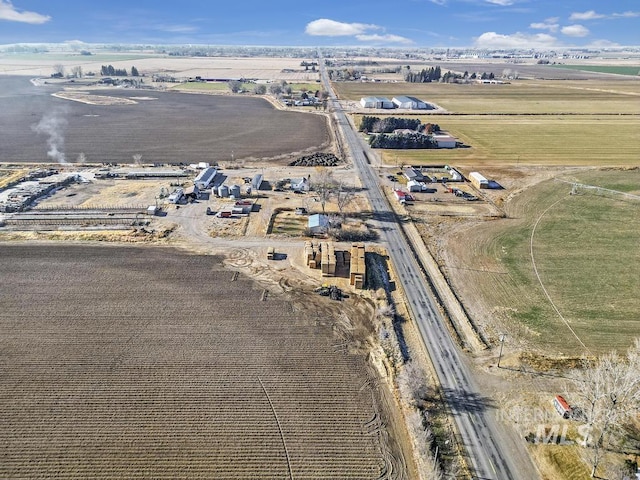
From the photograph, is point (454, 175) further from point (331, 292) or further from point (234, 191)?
point (331, 292)

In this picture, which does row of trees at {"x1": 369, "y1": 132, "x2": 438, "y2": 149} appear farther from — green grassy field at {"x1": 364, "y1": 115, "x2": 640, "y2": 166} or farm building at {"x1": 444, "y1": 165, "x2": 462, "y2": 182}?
farm building at {"x1": 444, "y1": 165, "x2": 462, "y2": 182}

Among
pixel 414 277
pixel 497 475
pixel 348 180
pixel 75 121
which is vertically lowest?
pixel 497 475

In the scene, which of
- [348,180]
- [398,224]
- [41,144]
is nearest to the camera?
[398,224]

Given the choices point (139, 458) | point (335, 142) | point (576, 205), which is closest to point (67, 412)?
point (139, 458)

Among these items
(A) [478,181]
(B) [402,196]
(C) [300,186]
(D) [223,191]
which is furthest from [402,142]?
(D) [223,191]

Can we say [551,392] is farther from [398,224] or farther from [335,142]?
[335,142]

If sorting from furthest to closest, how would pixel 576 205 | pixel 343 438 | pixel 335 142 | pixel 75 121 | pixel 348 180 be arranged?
pixel 75 121 → pixel 335 142 → pixel 348 180 → pixel 576 205 → pixel 343 438

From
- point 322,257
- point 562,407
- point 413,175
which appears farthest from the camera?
point 413,175
